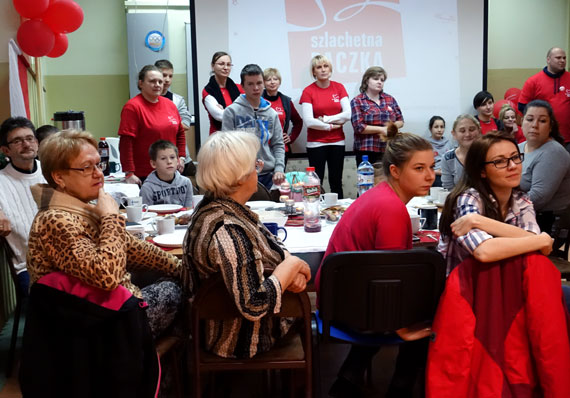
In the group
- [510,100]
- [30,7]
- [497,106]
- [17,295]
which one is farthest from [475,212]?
A: [510,100]

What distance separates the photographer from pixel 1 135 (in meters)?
2.75

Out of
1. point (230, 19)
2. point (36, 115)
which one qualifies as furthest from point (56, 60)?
point (230, 19)

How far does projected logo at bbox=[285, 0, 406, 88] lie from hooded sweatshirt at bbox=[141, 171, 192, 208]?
2.78 meters

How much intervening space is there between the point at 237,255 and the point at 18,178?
183 centimetres

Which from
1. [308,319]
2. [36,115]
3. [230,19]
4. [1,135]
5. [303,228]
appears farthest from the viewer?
[230,19]

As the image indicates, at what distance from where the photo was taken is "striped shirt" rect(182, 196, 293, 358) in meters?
1.54

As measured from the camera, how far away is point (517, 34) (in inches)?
269

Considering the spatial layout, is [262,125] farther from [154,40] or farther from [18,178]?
[154,40]

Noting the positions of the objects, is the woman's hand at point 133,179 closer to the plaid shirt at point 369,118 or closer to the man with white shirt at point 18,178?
the man with white shirt at point 18,178

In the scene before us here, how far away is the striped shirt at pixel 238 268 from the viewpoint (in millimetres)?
1540


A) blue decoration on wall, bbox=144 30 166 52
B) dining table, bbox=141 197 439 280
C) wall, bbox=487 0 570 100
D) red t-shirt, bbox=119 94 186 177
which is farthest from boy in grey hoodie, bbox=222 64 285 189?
wall, bbox=487 0 570 100

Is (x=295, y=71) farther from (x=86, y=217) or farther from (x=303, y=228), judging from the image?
(x=86, y=217)

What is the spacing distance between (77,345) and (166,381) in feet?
2.39

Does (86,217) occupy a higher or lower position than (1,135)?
lower
